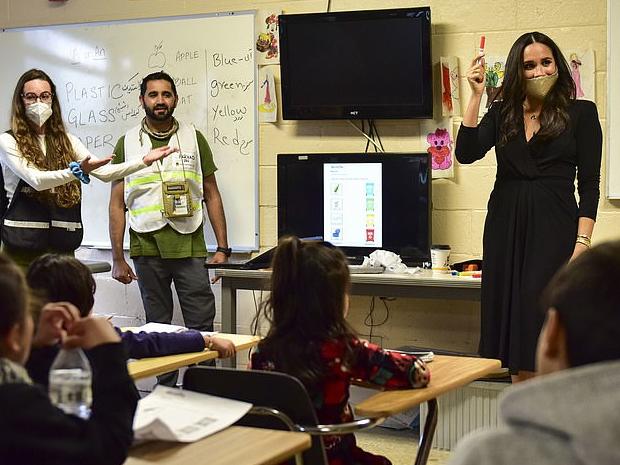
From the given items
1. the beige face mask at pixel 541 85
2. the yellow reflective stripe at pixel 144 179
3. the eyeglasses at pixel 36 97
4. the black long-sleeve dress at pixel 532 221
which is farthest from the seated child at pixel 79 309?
the yellow reflective stripe at pixel 144 179

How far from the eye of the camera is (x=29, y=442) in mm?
1306

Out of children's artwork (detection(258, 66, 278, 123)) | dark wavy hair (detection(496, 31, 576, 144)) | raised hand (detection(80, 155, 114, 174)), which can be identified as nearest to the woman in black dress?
dark wavy hair (detection(496, 31, 576, 144))

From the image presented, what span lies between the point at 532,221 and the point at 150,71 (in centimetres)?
278

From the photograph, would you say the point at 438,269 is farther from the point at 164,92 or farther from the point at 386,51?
the point at 164,92

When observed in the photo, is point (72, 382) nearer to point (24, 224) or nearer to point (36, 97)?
point (24, 224)

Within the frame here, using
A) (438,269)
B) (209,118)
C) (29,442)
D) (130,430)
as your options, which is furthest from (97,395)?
(209,118)

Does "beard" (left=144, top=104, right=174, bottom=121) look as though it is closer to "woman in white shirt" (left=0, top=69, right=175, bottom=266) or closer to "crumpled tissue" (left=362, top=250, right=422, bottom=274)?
"woman in white shirt" (left=0, top=69, right=175, bottom=266)

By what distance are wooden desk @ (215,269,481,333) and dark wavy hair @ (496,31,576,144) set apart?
2.99 ft

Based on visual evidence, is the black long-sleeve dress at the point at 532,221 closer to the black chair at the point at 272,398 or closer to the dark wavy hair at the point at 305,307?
Result: the dark wavy hair at the point at 305,307

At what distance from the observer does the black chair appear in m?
1.98

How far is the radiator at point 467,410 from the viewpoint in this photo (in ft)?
13.2

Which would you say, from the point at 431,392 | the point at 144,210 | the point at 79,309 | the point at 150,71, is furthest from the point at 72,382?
the point at 150,71

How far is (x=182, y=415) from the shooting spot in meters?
1.80

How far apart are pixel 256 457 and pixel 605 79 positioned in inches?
133
